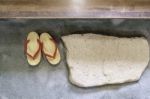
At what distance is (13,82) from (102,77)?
40 cm

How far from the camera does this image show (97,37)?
4.10 feet

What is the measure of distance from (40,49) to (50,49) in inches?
2.0

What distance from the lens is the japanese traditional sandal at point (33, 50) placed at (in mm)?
1195

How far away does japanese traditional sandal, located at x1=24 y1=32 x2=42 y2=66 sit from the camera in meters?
1.20

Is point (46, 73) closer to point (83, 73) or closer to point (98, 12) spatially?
point (83, 73)

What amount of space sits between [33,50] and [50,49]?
0.08 metres

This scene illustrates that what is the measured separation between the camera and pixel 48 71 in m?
1.22

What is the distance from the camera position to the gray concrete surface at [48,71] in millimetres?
1195

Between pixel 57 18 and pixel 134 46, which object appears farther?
pixel 134 46

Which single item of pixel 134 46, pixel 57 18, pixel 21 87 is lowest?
pixel 21 87

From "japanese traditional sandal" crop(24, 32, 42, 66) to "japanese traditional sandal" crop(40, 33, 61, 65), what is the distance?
1.0 inches

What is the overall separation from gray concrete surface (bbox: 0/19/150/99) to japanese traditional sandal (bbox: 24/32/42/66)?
3 centimetres

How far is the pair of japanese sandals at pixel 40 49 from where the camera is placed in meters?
1.20

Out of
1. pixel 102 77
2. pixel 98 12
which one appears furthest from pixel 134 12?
Answer: pixel 102 77
